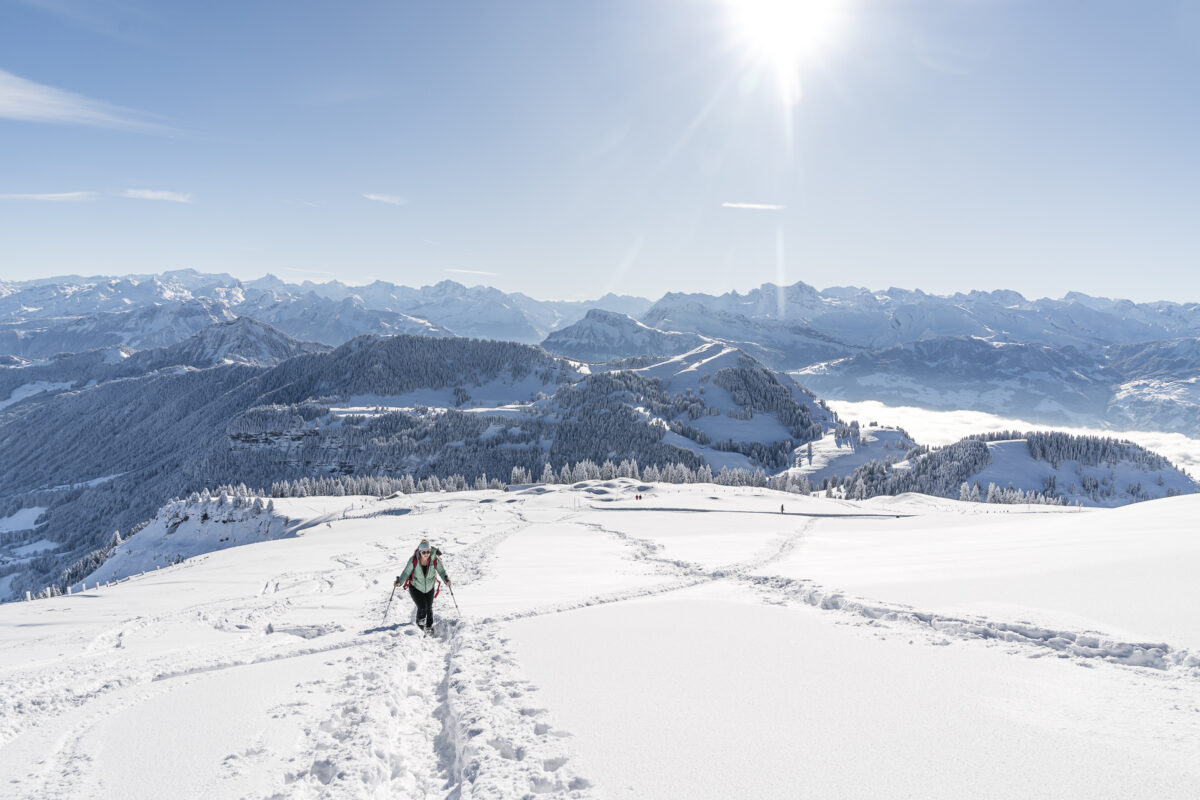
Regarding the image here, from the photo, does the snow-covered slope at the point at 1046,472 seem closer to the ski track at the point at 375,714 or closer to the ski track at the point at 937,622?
the ski track at the point at 937,622

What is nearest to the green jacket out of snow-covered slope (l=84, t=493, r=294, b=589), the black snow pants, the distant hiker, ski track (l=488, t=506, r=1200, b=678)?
the distant hiker

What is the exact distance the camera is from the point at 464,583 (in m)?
22.9

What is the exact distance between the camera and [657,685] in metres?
10.0

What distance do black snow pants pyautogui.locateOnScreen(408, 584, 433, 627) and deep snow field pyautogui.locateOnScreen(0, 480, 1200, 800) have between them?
0.48 metres

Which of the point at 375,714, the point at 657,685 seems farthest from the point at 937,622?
Result: the point at 375,714

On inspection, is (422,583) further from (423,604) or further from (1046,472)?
(1046,472)

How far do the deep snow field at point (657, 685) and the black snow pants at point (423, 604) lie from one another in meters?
0.48

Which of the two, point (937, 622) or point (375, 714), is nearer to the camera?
point (375, 714)

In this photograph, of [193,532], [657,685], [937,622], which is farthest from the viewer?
[193,532]

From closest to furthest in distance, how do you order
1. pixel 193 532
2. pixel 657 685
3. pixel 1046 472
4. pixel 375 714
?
1. pixel 375 714
2. pixel 657 685
3. pixel 193 532
4. pixel 1046 472

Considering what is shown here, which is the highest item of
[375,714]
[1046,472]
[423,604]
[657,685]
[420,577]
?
[420,577]

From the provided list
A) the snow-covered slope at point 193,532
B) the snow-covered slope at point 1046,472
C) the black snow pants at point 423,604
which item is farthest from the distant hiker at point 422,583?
the snow-covered slope at point 1046,472

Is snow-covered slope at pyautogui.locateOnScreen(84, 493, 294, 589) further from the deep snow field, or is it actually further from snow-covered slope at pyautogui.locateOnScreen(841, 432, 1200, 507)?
snow-covered slope at pyautogui.locateOnScreen(841, 432, 1200, 507)

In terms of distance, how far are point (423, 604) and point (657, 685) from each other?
28.8 ft
